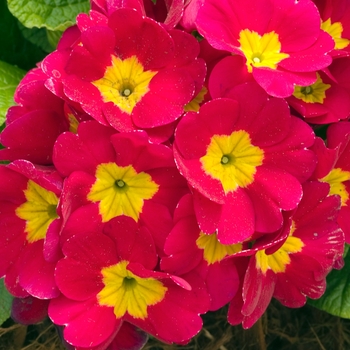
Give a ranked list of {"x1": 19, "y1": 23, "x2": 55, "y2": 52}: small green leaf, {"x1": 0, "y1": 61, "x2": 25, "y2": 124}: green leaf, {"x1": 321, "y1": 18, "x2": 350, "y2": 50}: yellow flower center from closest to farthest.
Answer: {"x1": 321, "y1": 18, "x2": 350, "y2": 50}: yellow flower center
{"x1": 0, "y1": 61, "x2": 25, "y2": 124}: green leaf
{"x1": 19, "y1": 23, "x2": 55, "y2": 52}: small green leaf

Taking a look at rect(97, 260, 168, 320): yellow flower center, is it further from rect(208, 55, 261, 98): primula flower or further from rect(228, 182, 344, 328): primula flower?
rect(208, 55, 261, 98): primula flower

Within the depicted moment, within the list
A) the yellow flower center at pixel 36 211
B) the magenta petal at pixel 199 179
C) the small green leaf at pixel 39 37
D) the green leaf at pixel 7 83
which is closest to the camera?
the magenta petal at pixel 199 179

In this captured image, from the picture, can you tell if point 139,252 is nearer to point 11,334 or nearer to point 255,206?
point 255,206

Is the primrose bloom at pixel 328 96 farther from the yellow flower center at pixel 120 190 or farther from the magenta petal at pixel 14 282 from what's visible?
the magenta petal at pixel 14 282

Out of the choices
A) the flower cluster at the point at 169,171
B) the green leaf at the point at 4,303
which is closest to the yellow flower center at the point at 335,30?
the flower cluster at the point at 169,171

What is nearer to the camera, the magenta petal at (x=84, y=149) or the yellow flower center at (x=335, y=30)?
the magenta petal at (x=84, y=149)

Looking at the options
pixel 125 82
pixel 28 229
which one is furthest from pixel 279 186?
pixel 28 229

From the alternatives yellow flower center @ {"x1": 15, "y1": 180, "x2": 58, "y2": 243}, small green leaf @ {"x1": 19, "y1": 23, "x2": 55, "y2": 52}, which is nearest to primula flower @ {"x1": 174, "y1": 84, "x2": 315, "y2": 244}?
yellow flower center @ {"x1": 15, "y1": 180, "x2": 58, "y2": 243}
